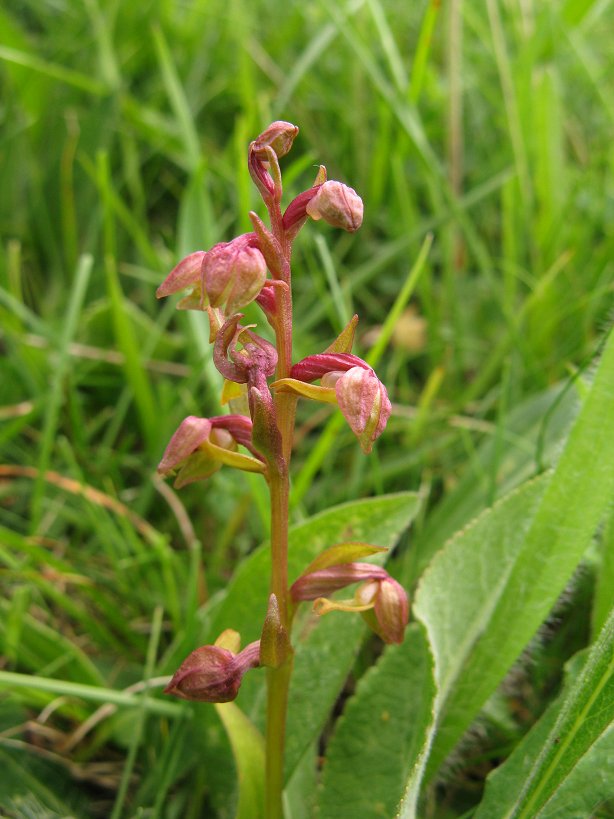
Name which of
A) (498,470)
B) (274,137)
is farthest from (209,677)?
(498,470)

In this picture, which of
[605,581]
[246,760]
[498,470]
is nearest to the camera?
[246,760]

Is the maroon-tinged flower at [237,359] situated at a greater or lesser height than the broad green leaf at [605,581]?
greater

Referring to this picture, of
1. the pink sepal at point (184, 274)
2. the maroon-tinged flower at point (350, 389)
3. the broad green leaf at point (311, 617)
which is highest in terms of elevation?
the pink sepal at point (184, 274)

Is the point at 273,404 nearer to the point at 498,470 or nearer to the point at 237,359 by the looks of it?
the point at 237,359

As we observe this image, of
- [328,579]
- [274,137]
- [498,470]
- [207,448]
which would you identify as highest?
[274,137]

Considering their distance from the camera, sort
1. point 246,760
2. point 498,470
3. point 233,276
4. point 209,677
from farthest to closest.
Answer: point 498,470 < point 246,760 < point 209,677 < point 233,276

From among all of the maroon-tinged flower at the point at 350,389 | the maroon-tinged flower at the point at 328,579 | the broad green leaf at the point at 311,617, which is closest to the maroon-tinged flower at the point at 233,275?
the maroon-tinged flower at the point at 350,389

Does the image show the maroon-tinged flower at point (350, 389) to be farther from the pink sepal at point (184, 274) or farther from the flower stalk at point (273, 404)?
the pink sepal at point (184, 274)
